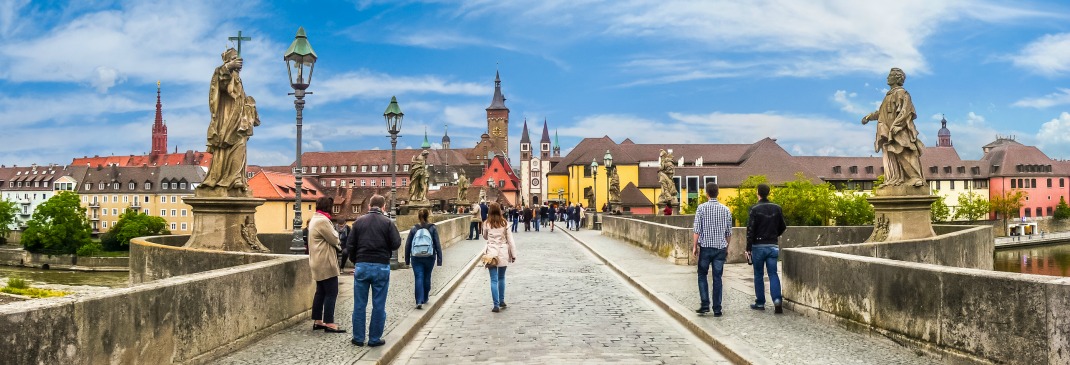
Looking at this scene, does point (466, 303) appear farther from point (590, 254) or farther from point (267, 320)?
point (590, 254)

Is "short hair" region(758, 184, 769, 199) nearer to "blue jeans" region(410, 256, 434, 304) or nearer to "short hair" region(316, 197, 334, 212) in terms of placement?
"blue jeans" region(410, 256, 434, 304)

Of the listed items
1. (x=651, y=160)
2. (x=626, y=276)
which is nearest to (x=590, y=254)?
(x=626, y=276)

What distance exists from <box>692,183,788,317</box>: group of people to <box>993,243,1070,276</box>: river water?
3791 centimetres

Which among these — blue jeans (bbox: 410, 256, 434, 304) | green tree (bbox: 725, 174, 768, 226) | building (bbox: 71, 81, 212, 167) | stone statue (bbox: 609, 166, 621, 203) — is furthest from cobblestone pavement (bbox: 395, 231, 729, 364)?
building (bbox: 71, 81, 212, 167)

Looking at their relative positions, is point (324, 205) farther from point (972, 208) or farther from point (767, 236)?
point (972, 208)

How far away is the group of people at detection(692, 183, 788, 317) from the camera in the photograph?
32.7ft

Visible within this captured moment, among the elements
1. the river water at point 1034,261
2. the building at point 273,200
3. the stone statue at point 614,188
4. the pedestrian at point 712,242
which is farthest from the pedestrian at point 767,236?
the building at point 273,200

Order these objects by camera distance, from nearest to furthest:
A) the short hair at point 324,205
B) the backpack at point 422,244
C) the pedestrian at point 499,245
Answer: the short hair at point 324,205 < the backpack at point 422,244 < the pedestrian at point 499,245

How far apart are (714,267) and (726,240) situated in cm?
37

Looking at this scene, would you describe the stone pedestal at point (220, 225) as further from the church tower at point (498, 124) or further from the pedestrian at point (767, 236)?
the church tower at point (498, 124)

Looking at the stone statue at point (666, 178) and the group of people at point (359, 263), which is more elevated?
the stone statue at point (666, 178)

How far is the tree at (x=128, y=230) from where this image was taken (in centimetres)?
8881

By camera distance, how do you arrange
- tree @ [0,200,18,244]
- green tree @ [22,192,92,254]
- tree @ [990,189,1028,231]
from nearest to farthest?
green tree @ [22,192,92,254] → tree @ [990,189,1028,231] → tree @ [0,200,18,244]

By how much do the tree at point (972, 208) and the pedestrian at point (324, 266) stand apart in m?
97.0
